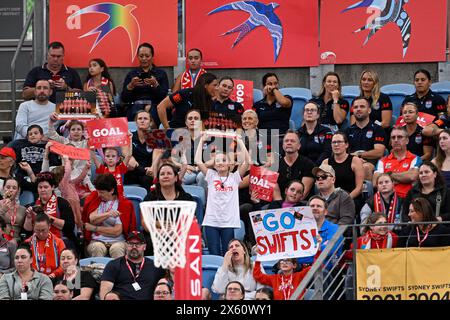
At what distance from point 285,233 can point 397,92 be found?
4979 millimetres

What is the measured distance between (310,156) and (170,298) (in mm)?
3937

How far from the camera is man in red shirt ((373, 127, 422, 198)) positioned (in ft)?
51.4

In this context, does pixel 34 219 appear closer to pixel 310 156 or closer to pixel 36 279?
pixel 36 279

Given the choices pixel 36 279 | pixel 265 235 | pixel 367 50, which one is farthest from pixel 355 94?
pixel 36 279

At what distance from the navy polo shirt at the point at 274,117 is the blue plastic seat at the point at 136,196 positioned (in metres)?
2.13

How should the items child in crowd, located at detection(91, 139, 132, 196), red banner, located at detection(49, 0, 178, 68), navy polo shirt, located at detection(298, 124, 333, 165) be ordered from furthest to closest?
red banner, located at detection(49, 0, 178, 68) < navy polo shirt, located at detection(298, 124, 333, 165) < child in crowd, located at detection(91, 139, 132, 196)

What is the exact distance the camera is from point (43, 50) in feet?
66.7

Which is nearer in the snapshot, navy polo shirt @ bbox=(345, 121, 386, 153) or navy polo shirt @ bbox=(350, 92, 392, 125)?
navy polo shirt @ bbox=(345, 121, 386, 153)

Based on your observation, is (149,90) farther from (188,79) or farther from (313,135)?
(313,135)

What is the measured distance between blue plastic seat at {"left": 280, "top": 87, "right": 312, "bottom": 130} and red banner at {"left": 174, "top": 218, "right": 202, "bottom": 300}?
25.5 feet

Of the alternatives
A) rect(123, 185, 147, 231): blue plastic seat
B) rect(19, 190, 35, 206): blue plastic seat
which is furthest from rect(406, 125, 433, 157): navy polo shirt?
rect(19, 190, 35, 206): blue plastic seat

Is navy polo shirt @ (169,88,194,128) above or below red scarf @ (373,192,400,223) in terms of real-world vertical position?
above

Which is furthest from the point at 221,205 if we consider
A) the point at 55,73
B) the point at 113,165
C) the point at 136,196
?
the point at 55,73

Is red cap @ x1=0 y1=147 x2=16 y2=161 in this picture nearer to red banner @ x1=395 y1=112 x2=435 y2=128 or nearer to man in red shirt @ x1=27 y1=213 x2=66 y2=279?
man in red shirt @ x1=27 y1=213 x2=66 y2=279
